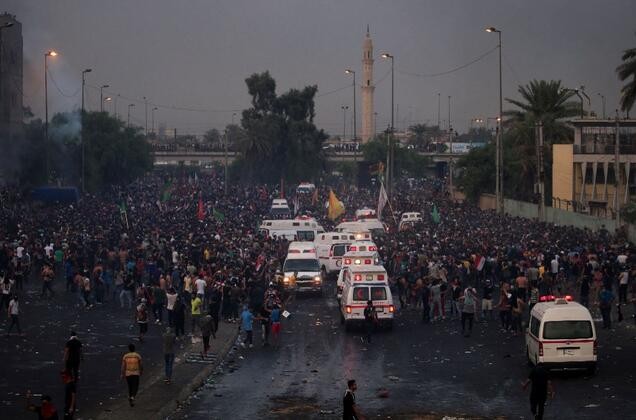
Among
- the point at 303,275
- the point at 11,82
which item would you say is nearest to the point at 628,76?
the point at 303,275

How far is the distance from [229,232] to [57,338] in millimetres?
25319

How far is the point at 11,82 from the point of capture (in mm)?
87438

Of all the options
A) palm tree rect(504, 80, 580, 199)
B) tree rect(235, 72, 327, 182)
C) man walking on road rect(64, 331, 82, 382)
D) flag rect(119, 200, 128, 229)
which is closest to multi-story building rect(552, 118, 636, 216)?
palm tree rect(504, 80, 580, 199)

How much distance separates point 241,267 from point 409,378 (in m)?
17.4

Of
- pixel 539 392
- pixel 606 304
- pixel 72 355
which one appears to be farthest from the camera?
pixel 606 304

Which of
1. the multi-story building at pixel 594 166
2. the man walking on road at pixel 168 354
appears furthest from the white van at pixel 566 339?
the multi-story building at pixel 594 166

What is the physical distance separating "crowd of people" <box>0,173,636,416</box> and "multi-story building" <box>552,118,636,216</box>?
944 cm

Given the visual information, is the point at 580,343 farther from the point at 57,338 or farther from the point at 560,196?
the point at 560,196

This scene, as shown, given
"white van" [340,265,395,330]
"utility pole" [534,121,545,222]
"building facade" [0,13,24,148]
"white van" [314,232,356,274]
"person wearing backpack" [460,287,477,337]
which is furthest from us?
"building facade" [0,13,24,148]

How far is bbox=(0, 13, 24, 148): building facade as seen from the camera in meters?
83.1

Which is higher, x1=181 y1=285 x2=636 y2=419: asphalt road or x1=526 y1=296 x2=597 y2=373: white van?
x1=526 y1=296 x2=597 y2=373: white van

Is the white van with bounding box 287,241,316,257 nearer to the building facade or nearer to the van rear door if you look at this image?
the van rear door

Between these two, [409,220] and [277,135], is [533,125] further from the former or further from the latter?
[277,135]

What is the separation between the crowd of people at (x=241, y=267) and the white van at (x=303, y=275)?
0.71 m
